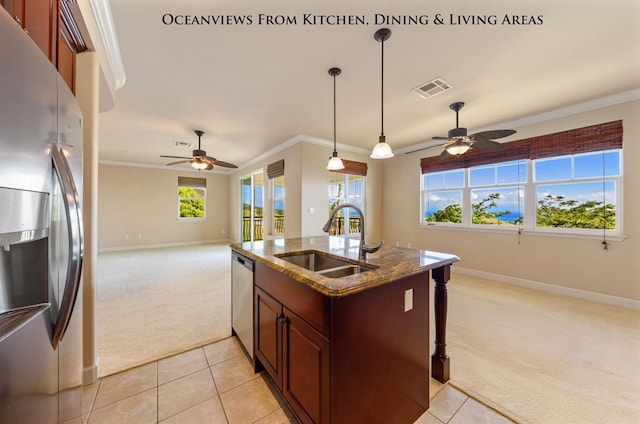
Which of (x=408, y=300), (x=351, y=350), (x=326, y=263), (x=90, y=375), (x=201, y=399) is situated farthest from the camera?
(x=326, y=263)

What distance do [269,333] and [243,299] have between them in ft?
1.72

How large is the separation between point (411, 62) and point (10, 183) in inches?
108

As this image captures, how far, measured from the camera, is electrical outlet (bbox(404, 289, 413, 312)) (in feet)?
4.39

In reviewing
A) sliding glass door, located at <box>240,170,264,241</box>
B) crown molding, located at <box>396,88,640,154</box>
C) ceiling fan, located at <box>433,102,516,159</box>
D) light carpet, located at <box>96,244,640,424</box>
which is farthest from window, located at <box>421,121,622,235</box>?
sliding glass door, located at <box>240,170,264,241</box>

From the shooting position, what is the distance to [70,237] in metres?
0.84

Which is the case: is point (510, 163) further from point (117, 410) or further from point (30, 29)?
point (117, 410)

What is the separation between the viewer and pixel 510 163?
154 inches

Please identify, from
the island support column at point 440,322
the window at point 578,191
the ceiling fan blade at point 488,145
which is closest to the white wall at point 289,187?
the ceiling fan blade at point 488,145

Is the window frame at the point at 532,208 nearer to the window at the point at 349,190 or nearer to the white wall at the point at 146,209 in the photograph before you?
the window at the point at 349,190

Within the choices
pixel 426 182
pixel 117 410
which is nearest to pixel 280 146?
pixel 426 182

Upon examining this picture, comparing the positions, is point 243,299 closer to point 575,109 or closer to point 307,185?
point 307,185

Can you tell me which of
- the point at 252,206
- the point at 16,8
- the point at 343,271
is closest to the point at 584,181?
the point at 343,271

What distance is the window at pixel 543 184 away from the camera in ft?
10.3

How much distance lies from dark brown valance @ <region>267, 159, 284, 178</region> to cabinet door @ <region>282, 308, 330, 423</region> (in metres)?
4.14
